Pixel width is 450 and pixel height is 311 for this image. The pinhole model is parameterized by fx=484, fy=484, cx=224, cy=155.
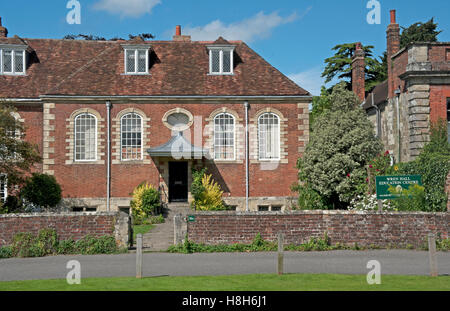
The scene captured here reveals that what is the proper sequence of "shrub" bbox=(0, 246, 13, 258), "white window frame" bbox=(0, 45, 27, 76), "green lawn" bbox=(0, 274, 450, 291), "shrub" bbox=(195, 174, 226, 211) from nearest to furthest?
"green lawn" bbox=(0, 274, 450, 291) → "shrub" bbox=(0, 246, 13, 258) → "shrub" bbox=(195, 174, 226, 211) → "white window frame" bbox=(0, 45, 27, 76)

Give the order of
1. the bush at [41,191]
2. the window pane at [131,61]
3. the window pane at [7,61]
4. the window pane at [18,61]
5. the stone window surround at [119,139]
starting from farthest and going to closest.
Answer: the window pane at [18,61], the window pane at [7,61], the window pane at [131,61], the stone window surround at [119,139], the bush at [41,191]

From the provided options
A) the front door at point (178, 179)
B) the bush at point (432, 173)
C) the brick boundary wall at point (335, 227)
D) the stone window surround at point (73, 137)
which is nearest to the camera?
the brick boundary wall at point (335, 227)

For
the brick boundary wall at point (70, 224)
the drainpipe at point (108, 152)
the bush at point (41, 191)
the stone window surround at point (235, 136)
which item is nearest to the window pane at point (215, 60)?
the stone window surround at point (235, 136)

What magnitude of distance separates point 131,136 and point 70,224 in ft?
38.5

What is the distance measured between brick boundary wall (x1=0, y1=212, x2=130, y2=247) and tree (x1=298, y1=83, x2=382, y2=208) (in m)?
10.4

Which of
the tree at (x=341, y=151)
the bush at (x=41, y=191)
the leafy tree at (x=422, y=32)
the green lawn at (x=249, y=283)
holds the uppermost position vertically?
the leafy tree at (x=422, y=32)

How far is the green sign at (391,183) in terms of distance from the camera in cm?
1698

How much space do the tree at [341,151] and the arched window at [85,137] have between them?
1154 cm

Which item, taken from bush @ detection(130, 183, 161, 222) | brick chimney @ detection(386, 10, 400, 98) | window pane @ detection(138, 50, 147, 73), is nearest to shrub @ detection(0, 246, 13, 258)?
bush @ detection(130, 183, 161, 222)

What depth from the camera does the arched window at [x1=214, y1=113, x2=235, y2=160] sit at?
26.9m

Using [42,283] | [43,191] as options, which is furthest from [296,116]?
[42,283]

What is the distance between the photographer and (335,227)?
15.7 m

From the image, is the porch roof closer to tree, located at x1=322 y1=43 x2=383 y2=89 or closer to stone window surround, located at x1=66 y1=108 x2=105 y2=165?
stone window surround, located at x1=66 y1=108 x2=105 y2=165

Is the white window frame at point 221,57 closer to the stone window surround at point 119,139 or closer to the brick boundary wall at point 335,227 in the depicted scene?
Answer: the stone window surround at point 119,139
